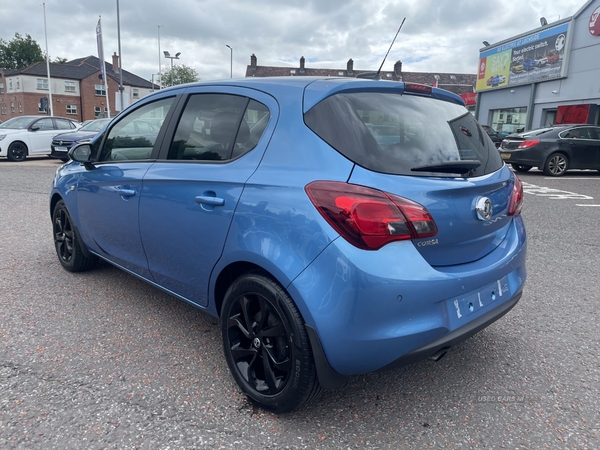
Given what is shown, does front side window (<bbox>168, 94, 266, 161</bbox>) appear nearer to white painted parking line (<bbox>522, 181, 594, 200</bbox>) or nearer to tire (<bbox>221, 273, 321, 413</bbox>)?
tire (<bbox>221, 273, 321, 413</bbox>)

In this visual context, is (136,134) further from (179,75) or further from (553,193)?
(179,75)

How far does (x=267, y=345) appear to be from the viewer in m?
2.30

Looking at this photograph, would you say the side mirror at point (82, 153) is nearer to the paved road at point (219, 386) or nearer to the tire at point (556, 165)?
the paved road at point (219, 386)

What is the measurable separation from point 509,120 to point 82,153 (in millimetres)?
29174

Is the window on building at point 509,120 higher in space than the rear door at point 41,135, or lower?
higher

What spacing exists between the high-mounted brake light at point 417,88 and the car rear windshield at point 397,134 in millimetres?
35

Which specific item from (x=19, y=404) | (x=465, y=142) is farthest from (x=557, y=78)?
(x=19, y=404)

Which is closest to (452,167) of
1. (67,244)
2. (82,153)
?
(82,153)

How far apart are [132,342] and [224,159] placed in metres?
1.39

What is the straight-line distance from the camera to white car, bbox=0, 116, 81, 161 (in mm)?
15180

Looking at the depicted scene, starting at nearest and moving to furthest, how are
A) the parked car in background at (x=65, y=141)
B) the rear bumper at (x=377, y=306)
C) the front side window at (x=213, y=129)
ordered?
the rear bumper at (x=377, y=306)
the front side window at (x=213, y=129)
the parked car in background at (x=65, y=141)

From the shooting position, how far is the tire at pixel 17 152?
1524cm

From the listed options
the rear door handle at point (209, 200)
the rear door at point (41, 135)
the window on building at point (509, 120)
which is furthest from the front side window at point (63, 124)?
the window on building at point (509, 120)

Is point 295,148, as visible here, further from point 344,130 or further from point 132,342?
point 132,342
